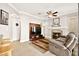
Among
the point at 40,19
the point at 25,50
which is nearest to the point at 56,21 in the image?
the point at 40,19

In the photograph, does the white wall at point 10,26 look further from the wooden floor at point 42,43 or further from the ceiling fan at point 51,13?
the ceiling fan at point 51,13

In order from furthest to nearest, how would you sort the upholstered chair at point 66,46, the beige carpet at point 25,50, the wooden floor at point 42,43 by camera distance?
the wooden floor at point 42,43
the beige carpet at point 25,50
the upholstered chair at point 66,46

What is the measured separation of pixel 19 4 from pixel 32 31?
69cm

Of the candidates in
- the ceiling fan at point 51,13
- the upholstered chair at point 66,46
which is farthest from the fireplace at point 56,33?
the ceiling fan at point 51,13

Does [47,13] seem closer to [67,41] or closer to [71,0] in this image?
[71,0]

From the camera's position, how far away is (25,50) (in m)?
2.09

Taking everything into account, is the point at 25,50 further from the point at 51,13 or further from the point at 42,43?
the point at 51,13

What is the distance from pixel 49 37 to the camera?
7.11ft

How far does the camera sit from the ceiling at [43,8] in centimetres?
201

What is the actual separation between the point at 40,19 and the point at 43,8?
0.26 meters

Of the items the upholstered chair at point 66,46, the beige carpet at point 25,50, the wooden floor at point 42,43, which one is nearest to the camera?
the upholstered chair at point 66,46

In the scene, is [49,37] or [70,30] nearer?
[70,30]

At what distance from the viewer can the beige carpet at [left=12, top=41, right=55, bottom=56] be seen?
205 cm

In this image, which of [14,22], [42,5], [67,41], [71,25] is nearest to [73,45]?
[67,41]
